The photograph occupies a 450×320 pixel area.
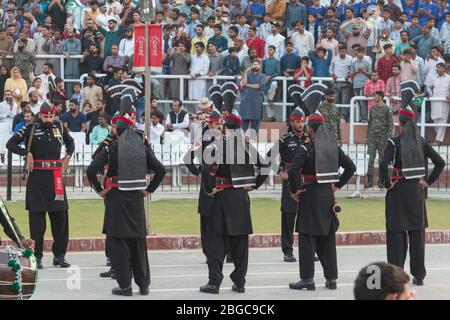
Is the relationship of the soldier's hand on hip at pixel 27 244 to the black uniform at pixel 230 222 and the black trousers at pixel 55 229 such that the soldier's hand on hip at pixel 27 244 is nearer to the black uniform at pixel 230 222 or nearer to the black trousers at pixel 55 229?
the black uniform at pixel 230 222

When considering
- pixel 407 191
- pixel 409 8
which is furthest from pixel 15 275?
pixel 409 8

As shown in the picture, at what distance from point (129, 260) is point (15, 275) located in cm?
330

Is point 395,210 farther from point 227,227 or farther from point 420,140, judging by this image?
point 227,227

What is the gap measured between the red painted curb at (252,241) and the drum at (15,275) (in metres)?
6.88

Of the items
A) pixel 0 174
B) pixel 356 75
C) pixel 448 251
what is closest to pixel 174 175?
pixel 0 174

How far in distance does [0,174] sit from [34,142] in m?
8.97

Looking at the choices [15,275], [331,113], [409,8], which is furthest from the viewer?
[409,8]

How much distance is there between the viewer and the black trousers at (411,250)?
50.0 feet

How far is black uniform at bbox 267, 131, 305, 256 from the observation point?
16.9 meters

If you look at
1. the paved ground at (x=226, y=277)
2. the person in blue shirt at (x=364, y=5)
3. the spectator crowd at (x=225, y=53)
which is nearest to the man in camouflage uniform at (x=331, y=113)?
the spectator crowd at (x=225, y=53)

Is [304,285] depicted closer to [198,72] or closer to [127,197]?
[127,197]

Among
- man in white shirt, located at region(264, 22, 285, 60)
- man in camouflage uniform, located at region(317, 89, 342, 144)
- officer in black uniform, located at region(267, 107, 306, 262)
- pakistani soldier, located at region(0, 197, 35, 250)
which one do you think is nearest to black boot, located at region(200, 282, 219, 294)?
officer in black uniform, located at region(267, 107, 306, 262)

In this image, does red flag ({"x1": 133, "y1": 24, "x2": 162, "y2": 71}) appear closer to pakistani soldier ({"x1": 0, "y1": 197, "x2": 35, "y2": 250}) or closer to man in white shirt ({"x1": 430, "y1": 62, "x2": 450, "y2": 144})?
pakistani soldier ({"x1": 0, "y1": 197, "x2": 35, "y2": 250})

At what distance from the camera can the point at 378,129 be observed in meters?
24.9
